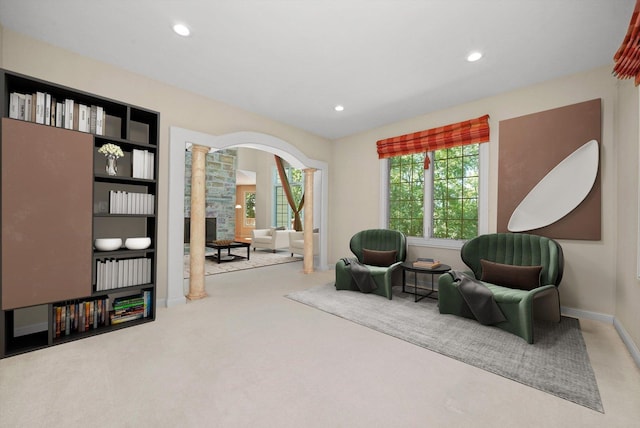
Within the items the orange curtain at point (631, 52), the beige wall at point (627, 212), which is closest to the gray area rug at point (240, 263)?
the beige wall at point (627, 212)

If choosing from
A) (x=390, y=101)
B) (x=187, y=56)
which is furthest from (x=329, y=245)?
(x=187, y=56)

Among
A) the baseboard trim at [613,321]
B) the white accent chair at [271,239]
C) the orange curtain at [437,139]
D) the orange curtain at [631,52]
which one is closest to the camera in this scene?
the orange curtain at [631,52]

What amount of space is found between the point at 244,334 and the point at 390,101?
→ 136 inches

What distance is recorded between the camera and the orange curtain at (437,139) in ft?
11.7

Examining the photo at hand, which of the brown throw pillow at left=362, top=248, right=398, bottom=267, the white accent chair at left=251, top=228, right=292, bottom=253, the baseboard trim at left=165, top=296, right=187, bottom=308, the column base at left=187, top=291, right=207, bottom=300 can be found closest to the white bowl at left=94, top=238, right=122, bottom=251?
the baseboard trim at left=165, top=296, right=187, bottom=308

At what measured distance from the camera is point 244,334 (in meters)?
2.44

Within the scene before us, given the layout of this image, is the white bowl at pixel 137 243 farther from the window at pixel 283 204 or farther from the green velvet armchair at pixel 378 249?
the window at pixel 283 204

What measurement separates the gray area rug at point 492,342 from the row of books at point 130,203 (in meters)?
2.05

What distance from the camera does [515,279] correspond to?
2.70 m

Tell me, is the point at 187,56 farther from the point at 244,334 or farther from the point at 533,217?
the point at 533,217

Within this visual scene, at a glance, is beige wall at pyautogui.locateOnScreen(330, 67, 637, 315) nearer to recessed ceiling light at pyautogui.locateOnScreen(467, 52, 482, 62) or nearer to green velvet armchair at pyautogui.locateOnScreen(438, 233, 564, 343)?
green velvet armchair at pyautogui.locateOnScreen(438, 233, 564, 343)

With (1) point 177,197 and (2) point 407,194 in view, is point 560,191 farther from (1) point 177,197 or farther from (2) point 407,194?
(1) point 177,197

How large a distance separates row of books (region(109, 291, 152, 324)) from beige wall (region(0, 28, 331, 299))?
1.44 feet

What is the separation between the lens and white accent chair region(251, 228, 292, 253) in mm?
7559
